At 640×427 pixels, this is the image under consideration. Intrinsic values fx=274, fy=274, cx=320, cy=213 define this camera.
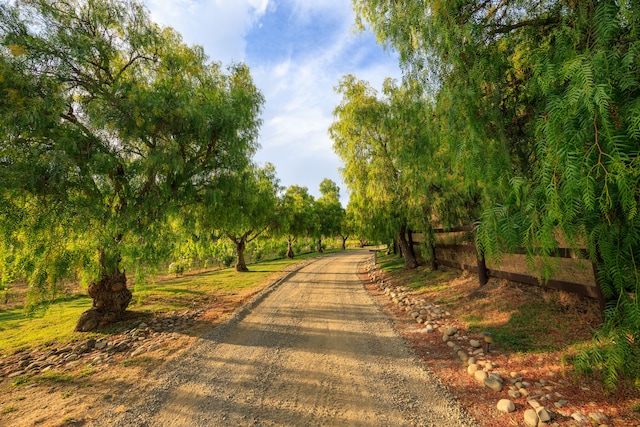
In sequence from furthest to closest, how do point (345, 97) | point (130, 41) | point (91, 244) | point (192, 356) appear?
point (345, 97)
point (130, 41)
point (91, 244)
point (192, 356)

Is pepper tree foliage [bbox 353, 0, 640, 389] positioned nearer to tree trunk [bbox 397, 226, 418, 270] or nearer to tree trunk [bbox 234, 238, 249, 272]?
tree trunk [bbox 397, 226, 418, 270]

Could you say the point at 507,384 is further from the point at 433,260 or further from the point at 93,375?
the point at 433,260

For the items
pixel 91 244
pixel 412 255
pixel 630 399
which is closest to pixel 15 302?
pixel 91 244

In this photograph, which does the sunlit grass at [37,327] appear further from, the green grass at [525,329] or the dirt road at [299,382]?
the green grass at [525,329]

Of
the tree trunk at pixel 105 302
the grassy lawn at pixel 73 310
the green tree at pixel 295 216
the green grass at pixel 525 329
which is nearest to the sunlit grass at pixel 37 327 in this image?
the grassy lawn at pixel 73 310

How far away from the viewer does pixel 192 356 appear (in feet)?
17.4

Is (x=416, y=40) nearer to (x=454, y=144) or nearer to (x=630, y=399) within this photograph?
(x=454, y=144)

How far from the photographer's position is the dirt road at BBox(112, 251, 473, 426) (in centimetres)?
330

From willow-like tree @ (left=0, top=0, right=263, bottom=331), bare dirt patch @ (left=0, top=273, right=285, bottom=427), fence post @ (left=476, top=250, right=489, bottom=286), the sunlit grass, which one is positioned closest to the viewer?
bare dirt patch @ (left=0, top=273, right=285, bottom=427)

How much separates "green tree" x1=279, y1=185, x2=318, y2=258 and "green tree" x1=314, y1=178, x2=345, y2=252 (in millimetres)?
3296

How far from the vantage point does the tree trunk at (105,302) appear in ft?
25.2

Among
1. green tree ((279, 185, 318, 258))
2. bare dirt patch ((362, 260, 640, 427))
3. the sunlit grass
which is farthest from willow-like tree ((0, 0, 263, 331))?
green tree ((279, 185, 318, 258))

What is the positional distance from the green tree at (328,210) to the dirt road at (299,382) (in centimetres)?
2946

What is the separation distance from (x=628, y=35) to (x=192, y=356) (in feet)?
24.6
